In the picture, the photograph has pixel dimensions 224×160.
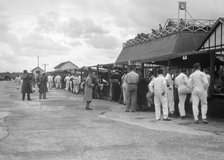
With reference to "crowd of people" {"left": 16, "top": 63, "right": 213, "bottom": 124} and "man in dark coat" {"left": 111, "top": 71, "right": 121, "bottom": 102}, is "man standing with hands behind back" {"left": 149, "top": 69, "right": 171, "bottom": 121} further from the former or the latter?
"man in dark coat" {"left": 111, "top": 71, "right": 121, "bottom": 102}

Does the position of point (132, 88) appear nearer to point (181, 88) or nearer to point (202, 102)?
point (181, 88)

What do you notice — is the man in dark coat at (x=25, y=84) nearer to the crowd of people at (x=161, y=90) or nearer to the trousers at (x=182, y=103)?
the crowd of people at (x=161, y=90)

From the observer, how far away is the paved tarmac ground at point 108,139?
7270 millimetres

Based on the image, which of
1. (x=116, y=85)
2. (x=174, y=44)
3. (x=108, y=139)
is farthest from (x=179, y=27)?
(x=108, y=139)

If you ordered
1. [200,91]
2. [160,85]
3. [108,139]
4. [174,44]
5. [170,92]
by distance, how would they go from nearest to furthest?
[108,139] → [200,91] → [160,85] → [170,92] → [174,44]

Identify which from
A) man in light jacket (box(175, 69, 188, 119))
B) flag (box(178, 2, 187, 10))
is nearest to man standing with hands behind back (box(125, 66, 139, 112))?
man in light jacket (box(175, 69, 188, 119))

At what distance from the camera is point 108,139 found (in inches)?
352

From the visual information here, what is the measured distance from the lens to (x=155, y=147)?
7988 mm

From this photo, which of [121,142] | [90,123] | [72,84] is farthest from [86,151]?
[72,84]

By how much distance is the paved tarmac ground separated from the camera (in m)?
7.27

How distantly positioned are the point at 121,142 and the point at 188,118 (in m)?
5.46

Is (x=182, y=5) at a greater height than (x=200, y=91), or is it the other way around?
(x=182, y=5)

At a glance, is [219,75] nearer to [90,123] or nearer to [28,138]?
[90,123]

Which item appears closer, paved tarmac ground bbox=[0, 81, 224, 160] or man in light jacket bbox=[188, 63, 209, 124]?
paved tarmac ground bbox=[0, 81, 224, 160]
